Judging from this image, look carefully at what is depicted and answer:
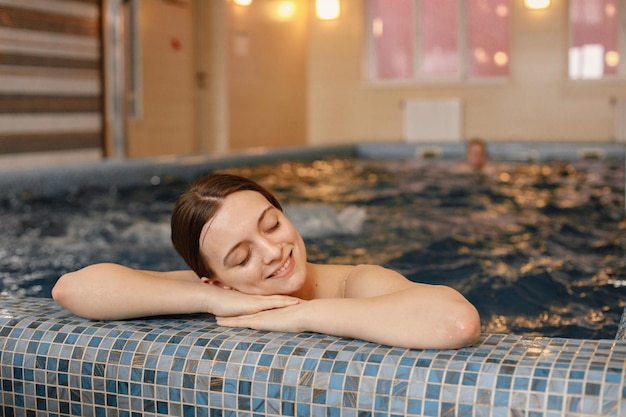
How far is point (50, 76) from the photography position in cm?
754

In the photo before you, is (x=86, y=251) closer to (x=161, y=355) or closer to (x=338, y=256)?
(x=338, y=256)

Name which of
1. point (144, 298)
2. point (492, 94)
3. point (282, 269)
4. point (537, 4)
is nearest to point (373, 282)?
point (282, 269)

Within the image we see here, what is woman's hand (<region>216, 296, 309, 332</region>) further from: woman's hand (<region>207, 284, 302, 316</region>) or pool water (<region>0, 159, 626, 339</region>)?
pool water (<region>0, 159, 626, 339</region>)

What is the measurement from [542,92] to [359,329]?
378 inches

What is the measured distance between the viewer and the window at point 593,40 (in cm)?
1014

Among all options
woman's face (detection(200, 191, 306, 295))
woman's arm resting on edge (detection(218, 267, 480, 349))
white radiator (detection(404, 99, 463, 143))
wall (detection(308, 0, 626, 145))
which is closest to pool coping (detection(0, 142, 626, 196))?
white radiator (detection(404, 99, 463, 143))

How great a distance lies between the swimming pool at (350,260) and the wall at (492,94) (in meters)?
2.81

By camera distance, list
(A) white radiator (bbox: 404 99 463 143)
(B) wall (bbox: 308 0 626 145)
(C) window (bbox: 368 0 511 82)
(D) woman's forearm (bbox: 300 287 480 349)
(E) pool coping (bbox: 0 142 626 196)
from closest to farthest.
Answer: (D) woman's forearm (bbox: 300 287 480 349) → (E) pool coping (bbox: 0 142 626 196) → (B) wall (bbox: 308 0 626 145) → (C) window (bbox: 368 0 511 82) → (A) white radiator (bbox: 404 99 463 143)

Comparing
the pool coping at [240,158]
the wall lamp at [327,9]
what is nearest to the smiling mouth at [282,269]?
the pool coping at [240,158]

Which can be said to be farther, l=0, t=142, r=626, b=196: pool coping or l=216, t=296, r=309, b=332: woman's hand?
l=0, t=142, r=626, b=196: pool coping

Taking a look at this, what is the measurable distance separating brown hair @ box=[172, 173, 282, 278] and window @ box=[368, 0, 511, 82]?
31.1 ft

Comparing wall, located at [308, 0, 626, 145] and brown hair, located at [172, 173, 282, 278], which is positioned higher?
wall, located at [308, 0, 626, 145]

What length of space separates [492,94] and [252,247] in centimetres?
955

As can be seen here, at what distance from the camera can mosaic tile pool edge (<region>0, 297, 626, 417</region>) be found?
1251 millimetres
